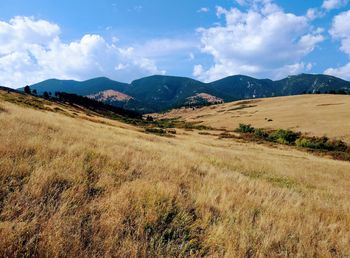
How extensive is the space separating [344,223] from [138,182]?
4.60 m

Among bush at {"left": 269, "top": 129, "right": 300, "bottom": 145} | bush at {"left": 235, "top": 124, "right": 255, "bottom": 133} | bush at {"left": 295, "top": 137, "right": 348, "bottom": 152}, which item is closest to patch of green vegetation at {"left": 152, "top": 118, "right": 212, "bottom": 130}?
bush at {"left": 235, "top": 124, "right": 255, "bottom": 133}

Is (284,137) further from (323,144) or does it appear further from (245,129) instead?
(245,129)

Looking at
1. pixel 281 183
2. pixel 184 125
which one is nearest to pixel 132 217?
pixel 281 183

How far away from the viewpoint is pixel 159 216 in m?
4.67

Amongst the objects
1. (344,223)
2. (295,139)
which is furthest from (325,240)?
(295,139)

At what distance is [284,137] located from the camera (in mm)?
68312

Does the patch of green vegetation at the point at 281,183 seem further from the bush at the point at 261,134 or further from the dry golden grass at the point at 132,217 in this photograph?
the bush at the point at 261,134

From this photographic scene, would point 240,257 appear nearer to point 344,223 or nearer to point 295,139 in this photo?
point 344,223

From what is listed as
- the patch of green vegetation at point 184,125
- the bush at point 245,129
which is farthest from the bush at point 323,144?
the patch of green vegetation at point 184,125

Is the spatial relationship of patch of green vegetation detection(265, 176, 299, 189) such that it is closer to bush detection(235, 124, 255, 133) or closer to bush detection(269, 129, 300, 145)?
bush detection(269, 129, 300, 145)

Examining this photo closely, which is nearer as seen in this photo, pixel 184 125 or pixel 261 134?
pixel 261 134

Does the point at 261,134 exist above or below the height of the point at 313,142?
below

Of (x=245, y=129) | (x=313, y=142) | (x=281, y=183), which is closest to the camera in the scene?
(x=281, y=183)

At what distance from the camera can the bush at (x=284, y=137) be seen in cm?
6668
